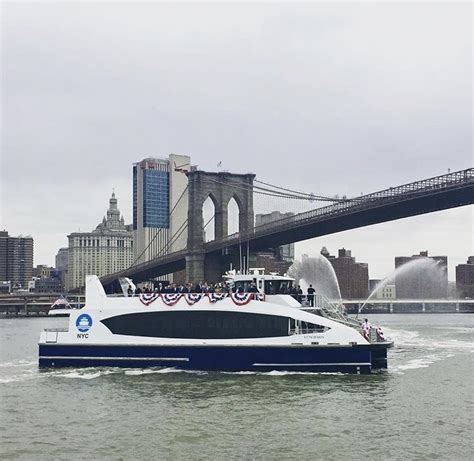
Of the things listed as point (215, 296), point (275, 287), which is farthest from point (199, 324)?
point (275, 287)

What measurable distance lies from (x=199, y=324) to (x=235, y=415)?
7.91 meters

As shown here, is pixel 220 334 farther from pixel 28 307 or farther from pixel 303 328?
pixel 28 307

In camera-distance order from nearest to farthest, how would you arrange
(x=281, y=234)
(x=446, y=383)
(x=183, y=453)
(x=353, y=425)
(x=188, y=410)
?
(x=183, y=453)
(x=353, y=425)
(x=188, y=410)
(x=446, y=383)
(x=281, y=234)

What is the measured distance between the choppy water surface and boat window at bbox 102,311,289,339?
1.51m

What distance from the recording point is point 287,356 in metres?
26.0

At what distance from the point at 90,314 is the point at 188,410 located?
→ 9.58m

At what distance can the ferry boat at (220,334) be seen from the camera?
84.9 ft

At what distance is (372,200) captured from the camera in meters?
67.5

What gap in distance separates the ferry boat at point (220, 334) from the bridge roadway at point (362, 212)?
34738 millimetres

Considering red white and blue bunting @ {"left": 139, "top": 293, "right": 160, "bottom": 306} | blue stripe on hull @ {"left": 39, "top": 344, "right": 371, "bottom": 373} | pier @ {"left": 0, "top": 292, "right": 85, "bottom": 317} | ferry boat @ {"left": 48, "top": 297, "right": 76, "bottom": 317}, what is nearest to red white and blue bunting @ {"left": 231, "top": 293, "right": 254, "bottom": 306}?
blue stripe on hull @ {"left": 39, "top": 344, "right": 371, "bottom": 373}

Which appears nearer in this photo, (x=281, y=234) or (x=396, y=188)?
(x=396, y=188)

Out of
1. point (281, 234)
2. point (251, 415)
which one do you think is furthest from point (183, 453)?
point (281, 234)

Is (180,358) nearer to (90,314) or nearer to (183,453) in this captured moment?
(90,314)

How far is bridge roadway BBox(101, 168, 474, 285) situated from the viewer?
60.0m
